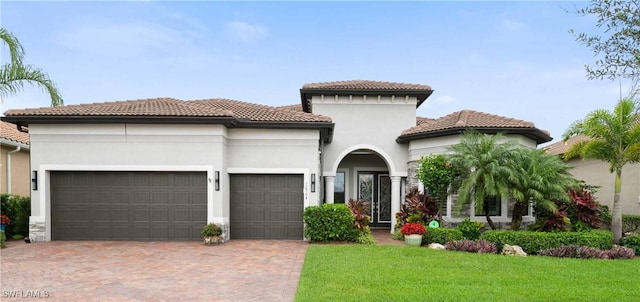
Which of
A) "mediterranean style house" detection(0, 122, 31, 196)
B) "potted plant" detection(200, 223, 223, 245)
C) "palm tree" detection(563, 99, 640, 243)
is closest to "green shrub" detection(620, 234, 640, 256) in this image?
"palm tree" detection(563, 99, 640, 243)

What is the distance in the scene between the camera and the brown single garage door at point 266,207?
1298 cm

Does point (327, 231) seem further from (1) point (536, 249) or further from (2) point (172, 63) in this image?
(2) point (172, 63)

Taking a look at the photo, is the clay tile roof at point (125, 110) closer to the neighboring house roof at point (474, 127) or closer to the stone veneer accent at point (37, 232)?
the stone veneer accent at point (37, 232)

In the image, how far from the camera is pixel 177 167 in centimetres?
1222

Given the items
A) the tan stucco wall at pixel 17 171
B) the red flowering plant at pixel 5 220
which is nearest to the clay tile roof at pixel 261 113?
the red flowering plant at pixel 5 220

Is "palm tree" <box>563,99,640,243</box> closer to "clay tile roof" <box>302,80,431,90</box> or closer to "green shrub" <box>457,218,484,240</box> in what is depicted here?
"green shrub" <box>457,218,484,240</box>

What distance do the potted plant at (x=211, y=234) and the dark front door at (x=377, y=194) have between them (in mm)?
7624

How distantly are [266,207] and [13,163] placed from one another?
10.8 m

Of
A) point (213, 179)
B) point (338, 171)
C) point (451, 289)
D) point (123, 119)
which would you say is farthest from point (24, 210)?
point (451, 289)

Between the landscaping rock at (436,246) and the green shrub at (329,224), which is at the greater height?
the green shrub at (329,224)

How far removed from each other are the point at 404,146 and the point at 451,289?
9712 mm

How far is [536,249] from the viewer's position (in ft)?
35.1

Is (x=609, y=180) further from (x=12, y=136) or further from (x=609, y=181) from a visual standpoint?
(x=12, y=136)

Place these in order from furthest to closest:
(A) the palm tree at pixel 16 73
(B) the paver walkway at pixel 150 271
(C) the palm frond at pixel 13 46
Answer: (A) the palm tree at pixel 16 73 → (C) the palm frond at pixel 13 46 → (B) the paver walkway at pixel 150 271
